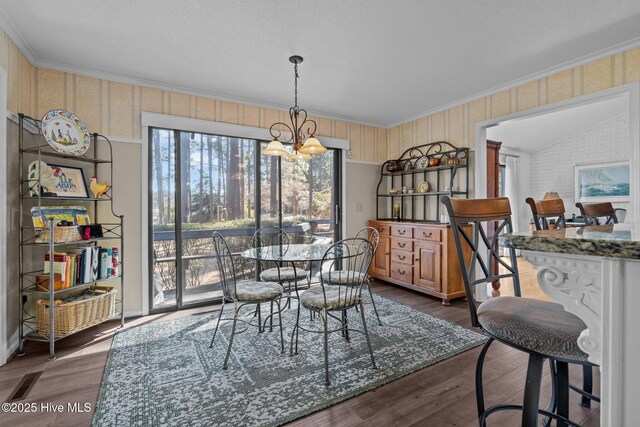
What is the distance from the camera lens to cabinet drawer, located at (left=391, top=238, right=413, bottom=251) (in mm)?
4047

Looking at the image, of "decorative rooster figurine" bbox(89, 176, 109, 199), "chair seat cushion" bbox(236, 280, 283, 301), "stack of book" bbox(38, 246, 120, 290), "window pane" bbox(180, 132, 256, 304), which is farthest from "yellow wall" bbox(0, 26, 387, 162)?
"chair seat cushion" bbox(236, 280, 283, 301)

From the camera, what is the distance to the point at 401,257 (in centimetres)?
418

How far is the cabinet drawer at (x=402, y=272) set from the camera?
404 centimetres

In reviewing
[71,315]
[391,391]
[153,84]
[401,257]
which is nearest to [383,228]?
[401,257]

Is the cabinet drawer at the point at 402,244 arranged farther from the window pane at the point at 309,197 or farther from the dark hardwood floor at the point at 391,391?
the dark hardwood floor at the point at 391,391

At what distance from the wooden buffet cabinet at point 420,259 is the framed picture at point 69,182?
359 centimetres

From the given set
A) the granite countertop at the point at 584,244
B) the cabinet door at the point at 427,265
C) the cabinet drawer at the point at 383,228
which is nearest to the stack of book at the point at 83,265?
the granite countertop at the point at 584,244

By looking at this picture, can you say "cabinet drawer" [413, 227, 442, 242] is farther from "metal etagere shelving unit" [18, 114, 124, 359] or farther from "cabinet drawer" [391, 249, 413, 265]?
"metal etagere shelving unit" [18, 114, 124, 359]

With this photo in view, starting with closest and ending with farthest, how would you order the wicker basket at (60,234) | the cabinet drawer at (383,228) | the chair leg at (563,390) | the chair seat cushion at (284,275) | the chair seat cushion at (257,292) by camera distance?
the chair leg at (563,390), the chair seat cushion at (257,292), the wicker basket at (60,234), the chair seat cushion at (284,275), the cabinet drawer at (383,228)

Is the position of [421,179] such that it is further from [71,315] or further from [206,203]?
[71,315]

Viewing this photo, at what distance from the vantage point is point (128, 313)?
10.5ft

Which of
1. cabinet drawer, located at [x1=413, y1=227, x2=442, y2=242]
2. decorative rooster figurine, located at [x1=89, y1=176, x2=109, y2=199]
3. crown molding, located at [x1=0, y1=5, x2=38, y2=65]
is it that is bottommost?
Result: cabinet drawer, located at [x1=413, y1=227, x2=442, y2=242]

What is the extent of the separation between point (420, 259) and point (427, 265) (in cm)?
13

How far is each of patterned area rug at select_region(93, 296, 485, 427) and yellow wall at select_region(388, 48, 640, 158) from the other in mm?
2432
